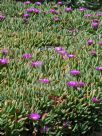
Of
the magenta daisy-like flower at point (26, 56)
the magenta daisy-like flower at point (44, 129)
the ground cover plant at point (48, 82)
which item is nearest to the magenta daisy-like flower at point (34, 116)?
the ground cover plant at point (48, 82)

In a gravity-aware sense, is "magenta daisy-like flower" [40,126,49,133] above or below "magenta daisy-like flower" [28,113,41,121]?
below

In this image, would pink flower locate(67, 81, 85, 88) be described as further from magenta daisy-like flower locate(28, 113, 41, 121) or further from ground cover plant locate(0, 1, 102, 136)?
magenta daisy-like flower locate(28, 113, 41, 121)

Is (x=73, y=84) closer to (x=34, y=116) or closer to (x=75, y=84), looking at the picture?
(x=75, y=84)

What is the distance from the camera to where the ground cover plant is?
3930mm

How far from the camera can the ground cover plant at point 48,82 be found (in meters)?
3.93

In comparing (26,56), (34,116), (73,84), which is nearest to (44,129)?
(34,116)

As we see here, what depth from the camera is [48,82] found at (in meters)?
4.61

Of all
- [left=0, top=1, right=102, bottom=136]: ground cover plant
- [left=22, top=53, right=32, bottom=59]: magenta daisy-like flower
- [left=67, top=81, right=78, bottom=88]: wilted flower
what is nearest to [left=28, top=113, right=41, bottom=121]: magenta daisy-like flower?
[left=0, top=1, right=102, bottom=136]: ground cover plant

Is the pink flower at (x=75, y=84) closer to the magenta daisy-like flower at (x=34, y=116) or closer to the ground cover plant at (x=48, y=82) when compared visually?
the ground cover plant at (x=48, y=82)

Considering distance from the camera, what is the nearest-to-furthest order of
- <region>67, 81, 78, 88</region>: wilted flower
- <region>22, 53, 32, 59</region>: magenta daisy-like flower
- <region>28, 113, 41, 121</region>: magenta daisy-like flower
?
1. <region>28, 113, 41, 121</region>: magenta daisy-like flower
2. <region>67, 81, 78, 88</region>: wilted flower
3. <region>22, 53, 32, 59</region>: magenta daisy-like flower

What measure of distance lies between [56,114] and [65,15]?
15.3 feet

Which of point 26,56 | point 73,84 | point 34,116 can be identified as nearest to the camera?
point 34,116

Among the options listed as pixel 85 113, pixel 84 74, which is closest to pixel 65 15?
pixel 84 74

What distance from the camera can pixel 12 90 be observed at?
4195 millimetres
